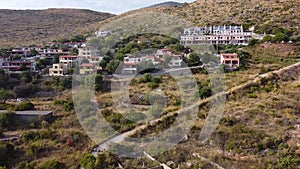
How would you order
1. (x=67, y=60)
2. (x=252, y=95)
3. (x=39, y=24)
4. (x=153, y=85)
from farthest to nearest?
(x=39, y=24) < (x=67, y=60) < (x=153, y=85) < (x=252, y=95)

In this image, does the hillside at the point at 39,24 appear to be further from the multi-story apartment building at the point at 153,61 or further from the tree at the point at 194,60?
the tree at the point at 194,60

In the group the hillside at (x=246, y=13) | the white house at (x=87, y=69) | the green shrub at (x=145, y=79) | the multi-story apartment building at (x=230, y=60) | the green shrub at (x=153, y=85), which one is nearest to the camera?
the green shrub at (x=153, y=85)

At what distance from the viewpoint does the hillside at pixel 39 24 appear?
4703cm

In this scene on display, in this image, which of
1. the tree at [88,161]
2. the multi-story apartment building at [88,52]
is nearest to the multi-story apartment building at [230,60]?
the multi-story apartment building at [88,52]

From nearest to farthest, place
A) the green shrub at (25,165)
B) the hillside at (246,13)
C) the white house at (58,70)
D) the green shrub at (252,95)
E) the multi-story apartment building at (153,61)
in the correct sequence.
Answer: the green shrub at (25,165) < the green shrub at (252,95) < the multi-story apartment building at (153,61) < the white house at (58,70) < the hillside at (246,13)

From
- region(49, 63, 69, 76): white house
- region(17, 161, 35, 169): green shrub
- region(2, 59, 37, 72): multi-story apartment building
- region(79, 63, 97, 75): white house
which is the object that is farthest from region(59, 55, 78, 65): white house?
region(17, 161, 35, 169): green shrub

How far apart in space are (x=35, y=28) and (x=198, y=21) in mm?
29158

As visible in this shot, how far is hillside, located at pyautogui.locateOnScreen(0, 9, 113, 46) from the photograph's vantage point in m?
47.0

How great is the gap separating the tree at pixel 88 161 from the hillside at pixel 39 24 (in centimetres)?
3305

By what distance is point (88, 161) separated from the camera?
11.4 m

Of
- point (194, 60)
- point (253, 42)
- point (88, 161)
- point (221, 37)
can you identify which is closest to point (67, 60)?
point (194, 60)

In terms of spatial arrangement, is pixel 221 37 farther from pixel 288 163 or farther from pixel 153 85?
pixel 288 163

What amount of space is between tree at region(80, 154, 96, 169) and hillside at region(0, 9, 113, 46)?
33.1 m

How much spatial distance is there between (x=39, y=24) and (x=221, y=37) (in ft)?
128
